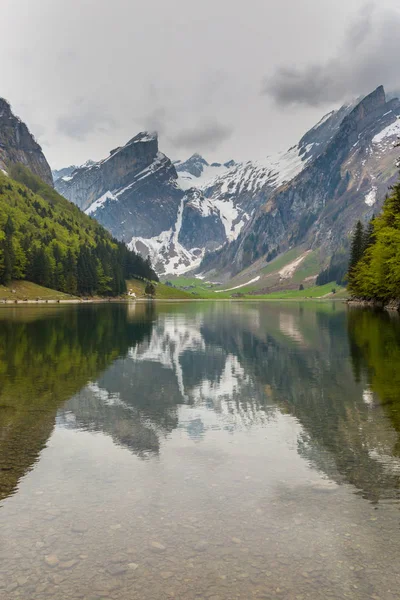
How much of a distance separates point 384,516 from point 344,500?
101 cm

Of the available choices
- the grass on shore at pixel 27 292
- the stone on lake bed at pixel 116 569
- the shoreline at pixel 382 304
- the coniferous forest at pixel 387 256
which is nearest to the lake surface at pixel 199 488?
the stone on lake bed at pixel 116 569

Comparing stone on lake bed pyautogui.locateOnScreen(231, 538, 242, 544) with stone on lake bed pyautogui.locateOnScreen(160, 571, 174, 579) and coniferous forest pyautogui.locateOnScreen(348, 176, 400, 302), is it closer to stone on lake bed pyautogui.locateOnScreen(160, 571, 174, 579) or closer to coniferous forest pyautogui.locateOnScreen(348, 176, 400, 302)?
stone on lake bed pyautogui.locateOnScreen(160, 571, 174, 579)

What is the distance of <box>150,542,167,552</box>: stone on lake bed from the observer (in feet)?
28.3

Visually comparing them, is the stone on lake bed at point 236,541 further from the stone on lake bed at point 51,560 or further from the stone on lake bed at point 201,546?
the stone on lake bed at point 51,560

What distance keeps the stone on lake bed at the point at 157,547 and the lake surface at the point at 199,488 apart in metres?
0.04

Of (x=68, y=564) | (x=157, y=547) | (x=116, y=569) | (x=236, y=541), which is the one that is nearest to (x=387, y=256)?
(x=236, y=541)

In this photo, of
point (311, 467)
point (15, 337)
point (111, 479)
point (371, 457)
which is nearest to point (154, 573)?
point (111, 479)

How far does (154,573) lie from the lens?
7.91 metres

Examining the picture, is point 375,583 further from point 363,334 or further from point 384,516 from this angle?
point 363,334

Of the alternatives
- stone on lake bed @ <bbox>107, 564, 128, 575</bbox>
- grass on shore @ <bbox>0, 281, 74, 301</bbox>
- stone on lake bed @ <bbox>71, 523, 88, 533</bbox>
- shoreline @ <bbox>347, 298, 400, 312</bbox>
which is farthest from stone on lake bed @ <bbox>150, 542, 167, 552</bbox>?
grass on shore @ <bbox>0, 281, 74, 301</bbox>

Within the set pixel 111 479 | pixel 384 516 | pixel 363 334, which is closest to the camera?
pixel 384 516

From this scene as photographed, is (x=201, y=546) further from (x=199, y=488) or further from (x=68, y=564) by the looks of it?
(x=199, y=488)

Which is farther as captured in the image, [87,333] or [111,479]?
[87,333]

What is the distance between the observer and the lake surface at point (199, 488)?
786 cm
